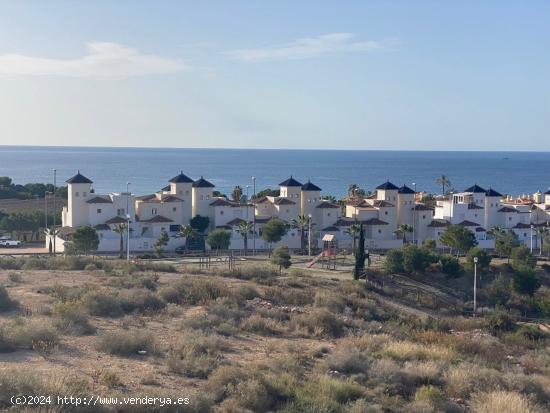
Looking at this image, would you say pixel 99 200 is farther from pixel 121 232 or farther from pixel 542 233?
pixel 542 233

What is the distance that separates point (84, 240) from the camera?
48.3 metres

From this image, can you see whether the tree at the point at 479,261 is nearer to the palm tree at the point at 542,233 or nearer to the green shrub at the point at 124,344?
the palm tree at the point at 542,233

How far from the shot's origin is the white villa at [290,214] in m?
55.1

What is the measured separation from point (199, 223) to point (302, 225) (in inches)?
298

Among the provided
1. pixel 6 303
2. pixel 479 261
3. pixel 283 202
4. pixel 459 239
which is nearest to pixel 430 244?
pixel 459 239

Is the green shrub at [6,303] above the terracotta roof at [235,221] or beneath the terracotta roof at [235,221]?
beneath

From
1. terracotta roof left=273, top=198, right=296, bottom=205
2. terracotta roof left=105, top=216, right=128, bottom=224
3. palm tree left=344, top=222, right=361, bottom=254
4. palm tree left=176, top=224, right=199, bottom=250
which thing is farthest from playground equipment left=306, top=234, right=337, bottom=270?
terracotta roof left=105, top=216, right=128, bottom=224

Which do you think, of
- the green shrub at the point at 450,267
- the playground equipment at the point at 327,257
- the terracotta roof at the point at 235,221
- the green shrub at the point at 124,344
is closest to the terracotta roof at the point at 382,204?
the playground equipment at the point at 327,257

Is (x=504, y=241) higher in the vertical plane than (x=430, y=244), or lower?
→ higher

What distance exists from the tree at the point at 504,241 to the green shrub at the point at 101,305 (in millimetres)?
35343

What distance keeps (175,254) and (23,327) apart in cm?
3462

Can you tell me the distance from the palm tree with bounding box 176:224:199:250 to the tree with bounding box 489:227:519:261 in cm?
2100

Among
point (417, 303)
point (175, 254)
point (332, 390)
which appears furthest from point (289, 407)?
point (175, 254)

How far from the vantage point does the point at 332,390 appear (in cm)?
1562
